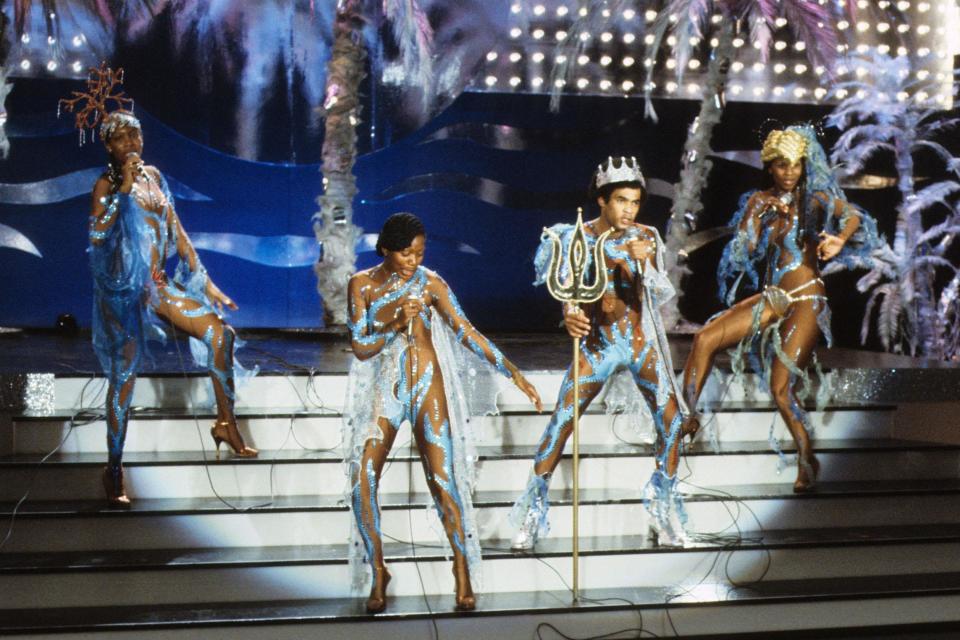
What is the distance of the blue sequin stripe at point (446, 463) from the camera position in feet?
16.2

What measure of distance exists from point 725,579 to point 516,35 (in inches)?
231

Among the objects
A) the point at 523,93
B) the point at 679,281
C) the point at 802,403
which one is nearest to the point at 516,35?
the point at 523,93

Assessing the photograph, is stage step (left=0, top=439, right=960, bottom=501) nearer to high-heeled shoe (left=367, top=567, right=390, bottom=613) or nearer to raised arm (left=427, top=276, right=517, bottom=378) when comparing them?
high-heeled shoe (left=367, top=567, right=390, bottom=613)

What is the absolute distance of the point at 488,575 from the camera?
5.36 m

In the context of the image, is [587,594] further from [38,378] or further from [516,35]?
[516,35]

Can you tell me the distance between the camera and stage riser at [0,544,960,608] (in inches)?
201

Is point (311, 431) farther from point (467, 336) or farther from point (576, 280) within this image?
point (576, 280)

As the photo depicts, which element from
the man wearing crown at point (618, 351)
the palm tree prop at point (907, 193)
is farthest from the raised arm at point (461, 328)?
the palm tree prop at point (907, 193)

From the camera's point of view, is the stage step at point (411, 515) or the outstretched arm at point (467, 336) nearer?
the outstretched arm at point (467, 336)

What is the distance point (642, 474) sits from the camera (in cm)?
607

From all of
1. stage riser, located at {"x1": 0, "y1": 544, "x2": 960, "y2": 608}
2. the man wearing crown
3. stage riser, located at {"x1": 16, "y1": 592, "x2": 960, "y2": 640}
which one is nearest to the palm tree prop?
stage riser, located at {"x1": 0, "y1": 544, "x2": 960, "y2": 608}

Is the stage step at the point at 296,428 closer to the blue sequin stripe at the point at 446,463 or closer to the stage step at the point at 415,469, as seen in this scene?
the stage step at the point at 415,469

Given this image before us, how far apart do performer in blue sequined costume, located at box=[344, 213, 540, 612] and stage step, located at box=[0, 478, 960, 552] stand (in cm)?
54

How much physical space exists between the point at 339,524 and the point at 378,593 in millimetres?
634
